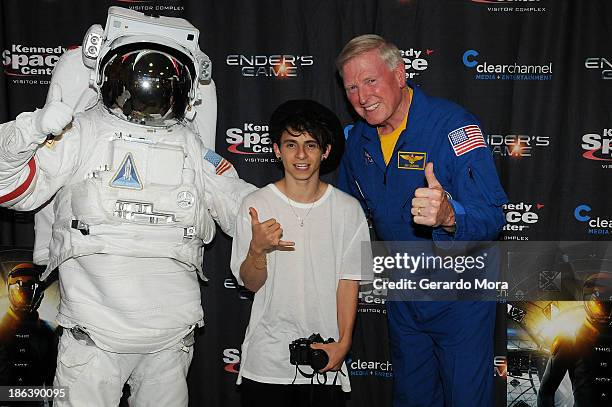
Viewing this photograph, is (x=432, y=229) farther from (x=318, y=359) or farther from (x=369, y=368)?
(x=369, y=368)

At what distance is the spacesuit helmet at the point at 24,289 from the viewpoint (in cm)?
328

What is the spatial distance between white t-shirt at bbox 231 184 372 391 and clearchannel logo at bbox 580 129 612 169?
154 centimetres

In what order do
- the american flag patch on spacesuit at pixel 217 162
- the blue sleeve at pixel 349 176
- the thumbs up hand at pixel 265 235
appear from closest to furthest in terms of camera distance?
the thumbs up hand at pixel 265 235
the american flag patch on spacesuit at pixel 217 162
the blue sleeve at pixel 349 176

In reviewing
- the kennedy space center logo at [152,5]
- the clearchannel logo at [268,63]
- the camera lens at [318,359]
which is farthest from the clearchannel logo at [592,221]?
the kennedy space center logo at [152,5]

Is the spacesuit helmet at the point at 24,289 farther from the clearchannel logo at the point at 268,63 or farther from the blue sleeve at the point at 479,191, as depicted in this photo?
the blue sleeve at the point at 479,191

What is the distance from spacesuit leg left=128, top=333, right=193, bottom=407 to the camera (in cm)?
235

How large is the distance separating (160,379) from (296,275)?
2.13 ft

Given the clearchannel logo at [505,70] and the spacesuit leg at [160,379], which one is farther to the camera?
the clearchannel logo at [505,70]

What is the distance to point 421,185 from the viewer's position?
263 cm

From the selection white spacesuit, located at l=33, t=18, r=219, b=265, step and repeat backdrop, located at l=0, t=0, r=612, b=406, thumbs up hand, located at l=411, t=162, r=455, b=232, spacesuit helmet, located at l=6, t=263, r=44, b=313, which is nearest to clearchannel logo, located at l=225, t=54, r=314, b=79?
step and repeat backdrop, located at l=0, t=0, r=612, b=406

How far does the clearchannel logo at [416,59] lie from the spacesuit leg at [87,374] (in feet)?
6.75

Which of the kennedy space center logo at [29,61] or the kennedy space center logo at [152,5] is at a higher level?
the kennedy space center logo at [152,5]

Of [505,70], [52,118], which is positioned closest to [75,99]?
[52,118]

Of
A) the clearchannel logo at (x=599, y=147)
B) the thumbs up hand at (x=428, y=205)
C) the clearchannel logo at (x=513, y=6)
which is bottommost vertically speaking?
Result: the thumbs up hand at (x=428, y=205)
